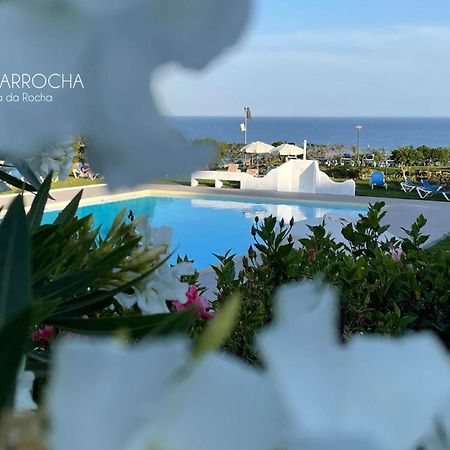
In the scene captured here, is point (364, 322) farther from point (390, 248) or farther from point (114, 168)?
point (114, 168)

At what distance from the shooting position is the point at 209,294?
4.48 meters

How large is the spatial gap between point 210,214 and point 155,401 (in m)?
11.3

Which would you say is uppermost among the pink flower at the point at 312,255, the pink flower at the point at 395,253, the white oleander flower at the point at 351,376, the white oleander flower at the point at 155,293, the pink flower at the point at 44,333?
the white oleander flower at the point at 351,376

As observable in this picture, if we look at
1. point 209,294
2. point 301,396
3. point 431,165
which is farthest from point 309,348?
point 431,165

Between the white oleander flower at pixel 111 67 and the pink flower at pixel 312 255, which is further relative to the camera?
the pink flower at pixel 312 255

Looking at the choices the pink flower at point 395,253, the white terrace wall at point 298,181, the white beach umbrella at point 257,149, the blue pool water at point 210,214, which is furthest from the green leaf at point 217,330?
the white beach umbrella at point 257,149

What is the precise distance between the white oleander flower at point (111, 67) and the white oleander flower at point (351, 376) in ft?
0.25

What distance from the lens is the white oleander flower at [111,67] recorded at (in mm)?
198

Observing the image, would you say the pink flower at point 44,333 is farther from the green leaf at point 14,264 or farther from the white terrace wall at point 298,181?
the white terrace wall at point 298,181

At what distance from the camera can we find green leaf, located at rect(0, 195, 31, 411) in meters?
0.19

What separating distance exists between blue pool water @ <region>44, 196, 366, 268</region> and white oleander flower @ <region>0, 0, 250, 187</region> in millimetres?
8148

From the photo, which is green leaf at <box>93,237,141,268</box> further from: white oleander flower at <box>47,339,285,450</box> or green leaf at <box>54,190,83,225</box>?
white oleander flower at <box>47,339,285,450</box>

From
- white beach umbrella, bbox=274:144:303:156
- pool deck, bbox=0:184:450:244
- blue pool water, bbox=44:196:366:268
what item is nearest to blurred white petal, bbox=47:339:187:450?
pool deck, bbox=0:184:450:244

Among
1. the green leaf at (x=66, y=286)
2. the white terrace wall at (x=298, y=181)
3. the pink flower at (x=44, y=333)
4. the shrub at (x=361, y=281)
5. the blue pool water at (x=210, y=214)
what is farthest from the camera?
the white terrace wall at (x=298, y=181)
